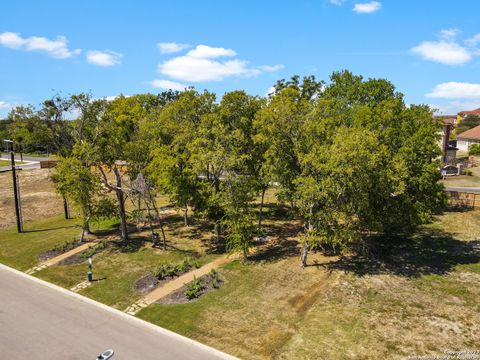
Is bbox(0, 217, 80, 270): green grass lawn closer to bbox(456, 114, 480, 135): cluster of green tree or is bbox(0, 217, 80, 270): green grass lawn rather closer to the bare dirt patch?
the bare dirt patch

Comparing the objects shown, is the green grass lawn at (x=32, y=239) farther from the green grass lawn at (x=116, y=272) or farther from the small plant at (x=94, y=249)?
the green grass lawn at (x=116, y=272)

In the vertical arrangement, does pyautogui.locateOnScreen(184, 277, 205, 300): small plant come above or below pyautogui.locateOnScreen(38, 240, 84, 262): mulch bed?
below

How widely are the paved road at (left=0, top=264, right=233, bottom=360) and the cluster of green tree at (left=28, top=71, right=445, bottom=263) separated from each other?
786 cm

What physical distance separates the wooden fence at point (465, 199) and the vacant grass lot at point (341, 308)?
1231cm

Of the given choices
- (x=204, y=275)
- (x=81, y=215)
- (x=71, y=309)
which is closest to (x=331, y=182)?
(x=204, y=275)

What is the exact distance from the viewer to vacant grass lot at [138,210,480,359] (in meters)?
13.7

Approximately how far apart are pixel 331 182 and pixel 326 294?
571cm

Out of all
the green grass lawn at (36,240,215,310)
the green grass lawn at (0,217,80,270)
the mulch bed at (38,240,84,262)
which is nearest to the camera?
the green grass lawn at (36,240,215,310)

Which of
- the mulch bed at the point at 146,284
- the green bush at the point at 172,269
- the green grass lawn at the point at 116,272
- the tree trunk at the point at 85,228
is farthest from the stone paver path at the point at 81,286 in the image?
the tree trunk at the point at 85,228

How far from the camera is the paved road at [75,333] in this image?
1352cm

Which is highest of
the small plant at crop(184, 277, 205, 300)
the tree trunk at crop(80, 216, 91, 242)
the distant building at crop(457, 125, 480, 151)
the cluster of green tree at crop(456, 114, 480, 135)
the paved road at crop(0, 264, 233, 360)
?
the cluster of green tree at crop(456, 114, 480, 135)

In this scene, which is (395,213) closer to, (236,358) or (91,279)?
(236,358)

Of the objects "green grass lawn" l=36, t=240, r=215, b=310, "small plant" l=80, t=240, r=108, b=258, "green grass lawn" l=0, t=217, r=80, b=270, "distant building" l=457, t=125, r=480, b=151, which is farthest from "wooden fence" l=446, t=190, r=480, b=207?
"distant building" l=457, t=125, r=480, b=151

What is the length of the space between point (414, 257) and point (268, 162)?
11.0 m
